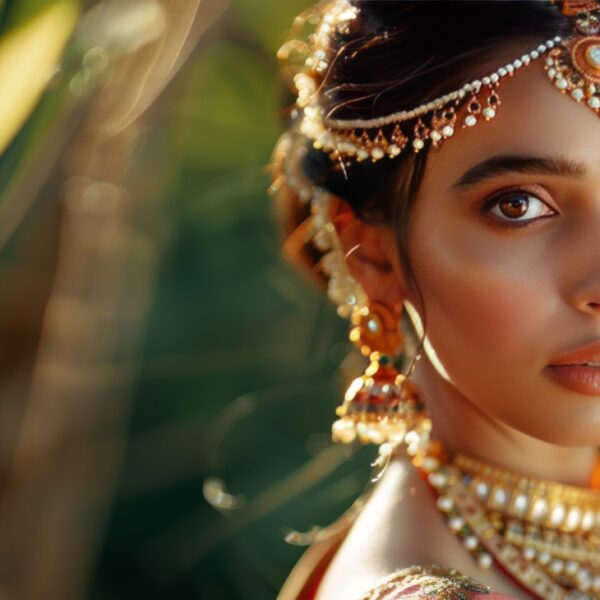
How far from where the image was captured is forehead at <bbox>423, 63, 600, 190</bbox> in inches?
49.8

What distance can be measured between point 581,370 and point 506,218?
192 millimetres

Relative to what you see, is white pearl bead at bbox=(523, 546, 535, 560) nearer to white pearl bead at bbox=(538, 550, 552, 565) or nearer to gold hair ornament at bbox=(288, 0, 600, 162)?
white pearl bead at bbox=(538, 550, 552, 565)

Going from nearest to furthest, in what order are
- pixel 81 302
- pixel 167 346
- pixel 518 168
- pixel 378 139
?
1. pixel 518 168
2. pixel 378 139
3. pixel 81 302
4. pixel 167 346

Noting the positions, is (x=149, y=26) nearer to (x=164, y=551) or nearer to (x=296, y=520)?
(x=296, y=520)

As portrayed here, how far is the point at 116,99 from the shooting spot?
7.02 ft

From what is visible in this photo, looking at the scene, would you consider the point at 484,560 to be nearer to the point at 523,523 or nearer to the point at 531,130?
the point at 523,523

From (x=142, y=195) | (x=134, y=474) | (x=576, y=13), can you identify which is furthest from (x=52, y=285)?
(x=576, y=13)

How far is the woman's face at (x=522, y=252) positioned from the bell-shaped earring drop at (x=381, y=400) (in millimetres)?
128

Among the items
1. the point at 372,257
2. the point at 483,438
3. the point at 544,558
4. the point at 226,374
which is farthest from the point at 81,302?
the point at 544,558

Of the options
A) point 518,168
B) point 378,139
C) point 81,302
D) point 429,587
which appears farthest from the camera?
point 81,302

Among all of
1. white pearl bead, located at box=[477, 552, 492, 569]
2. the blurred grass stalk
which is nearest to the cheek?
white pearl bead, located at box=[477, 552, 492, 569]

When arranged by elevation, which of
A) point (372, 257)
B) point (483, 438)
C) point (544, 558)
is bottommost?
point (544, 558)

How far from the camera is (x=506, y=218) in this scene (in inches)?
51.4

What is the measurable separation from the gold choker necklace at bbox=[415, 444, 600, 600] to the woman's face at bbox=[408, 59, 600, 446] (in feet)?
0.47
